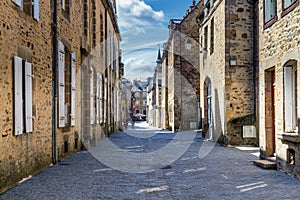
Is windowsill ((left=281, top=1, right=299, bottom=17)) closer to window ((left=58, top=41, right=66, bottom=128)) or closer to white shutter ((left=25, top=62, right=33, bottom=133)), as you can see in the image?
white shutter ((left=25, top=62, right=33, bottom=133))

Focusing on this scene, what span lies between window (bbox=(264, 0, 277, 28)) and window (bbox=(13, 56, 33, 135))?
17.7 ft

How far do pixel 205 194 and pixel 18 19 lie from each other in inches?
175

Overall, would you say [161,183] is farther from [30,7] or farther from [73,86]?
[73,86]

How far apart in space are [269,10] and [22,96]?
5.93 metres

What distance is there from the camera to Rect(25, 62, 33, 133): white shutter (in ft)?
24.7

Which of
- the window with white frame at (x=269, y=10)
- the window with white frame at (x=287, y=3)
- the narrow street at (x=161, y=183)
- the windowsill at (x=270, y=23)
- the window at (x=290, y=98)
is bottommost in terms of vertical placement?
the narrow street at (x=161, y=183)

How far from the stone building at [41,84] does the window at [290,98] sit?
16.9 ft

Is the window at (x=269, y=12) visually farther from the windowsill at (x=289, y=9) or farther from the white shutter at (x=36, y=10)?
the white shutter at (x=36, y=10)

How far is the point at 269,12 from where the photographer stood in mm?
9453

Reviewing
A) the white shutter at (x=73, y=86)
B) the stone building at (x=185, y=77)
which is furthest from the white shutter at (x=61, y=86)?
the stone building at (x=185, y=77)

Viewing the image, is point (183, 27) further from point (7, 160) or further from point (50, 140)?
point (7, 160)

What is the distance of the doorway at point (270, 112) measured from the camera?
964 centimetres

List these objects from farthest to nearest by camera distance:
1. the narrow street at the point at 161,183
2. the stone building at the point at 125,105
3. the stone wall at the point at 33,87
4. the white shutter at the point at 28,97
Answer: the stone building at the point at 125,105, the white shutter at the point at 28,97, the stone wall at the point at 33,87, the narrow street at the point at 161,183

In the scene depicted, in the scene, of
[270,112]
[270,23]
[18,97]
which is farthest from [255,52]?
[18,97]
